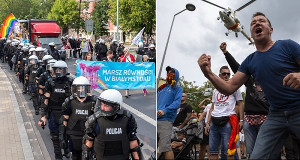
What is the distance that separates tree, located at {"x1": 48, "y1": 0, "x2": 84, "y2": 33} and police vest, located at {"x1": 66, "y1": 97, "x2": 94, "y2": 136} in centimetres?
6066

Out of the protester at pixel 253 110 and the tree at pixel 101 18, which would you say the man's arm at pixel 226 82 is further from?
the tree at pixel 101 18

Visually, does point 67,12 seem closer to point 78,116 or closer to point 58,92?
point 58,92

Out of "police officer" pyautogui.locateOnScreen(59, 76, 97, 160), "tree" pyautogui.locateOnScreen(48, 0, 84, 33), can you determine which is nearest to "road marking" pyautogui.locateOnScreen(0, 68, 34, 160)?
"police officer" pyautogui.locateOnScreen(59, 76, 97, 160)

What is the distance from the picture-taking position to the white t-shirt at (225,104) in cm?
550

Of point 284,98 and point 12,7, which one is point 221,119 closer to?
point 284,98

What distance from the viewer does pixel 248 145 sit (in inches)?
200

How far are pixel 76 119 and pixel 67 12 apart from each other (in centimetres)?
6413

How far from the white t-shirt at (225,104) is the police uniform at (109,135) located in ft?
3.53

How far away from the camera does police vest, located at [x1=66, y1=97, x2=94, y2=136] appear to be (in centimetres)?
691

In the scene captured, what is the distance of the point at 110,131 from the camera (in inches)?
196

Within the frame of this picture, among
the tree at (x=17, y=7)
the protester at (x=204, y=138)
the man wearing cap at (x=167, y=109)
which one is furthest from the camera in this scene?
the tree at (x=17, y=7)

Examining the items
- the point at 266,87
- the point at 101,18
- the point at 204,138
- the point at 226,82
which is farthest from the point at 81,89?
the point at 101,18

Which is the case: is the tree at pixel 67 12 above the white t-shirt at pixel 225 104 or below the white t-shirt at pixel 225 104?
above

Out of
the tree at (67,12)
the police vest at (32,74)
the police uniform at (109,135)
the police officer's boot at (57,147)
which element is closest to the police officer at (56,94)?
the police officer's boot at (57,147)
